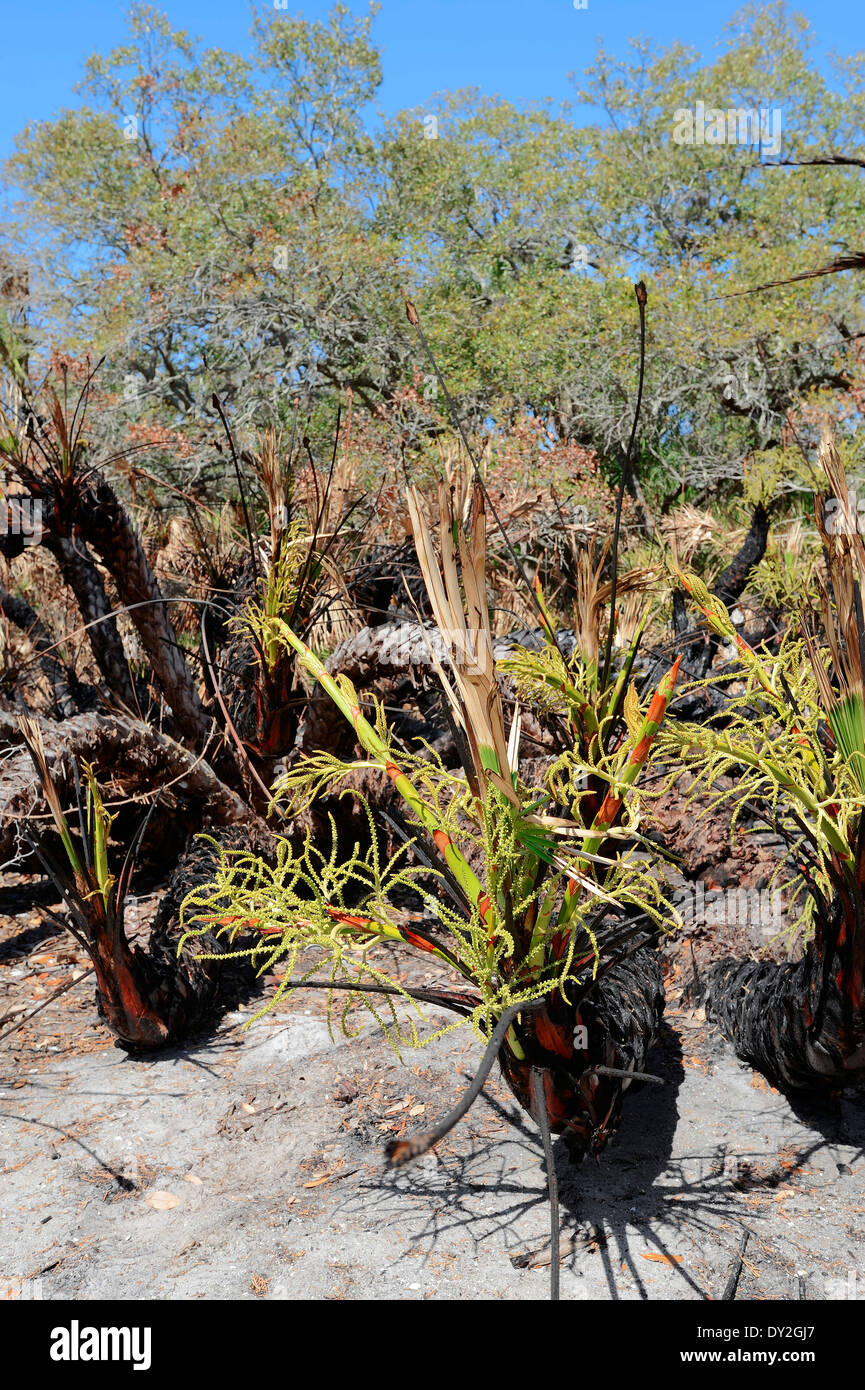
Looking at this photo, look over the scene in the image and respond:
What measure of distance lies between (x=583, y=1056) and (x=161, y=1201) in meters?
1.28

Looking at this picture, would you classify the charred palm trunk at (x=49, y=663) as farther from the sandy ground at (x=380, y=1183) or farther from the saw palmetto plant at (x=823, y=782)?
the saw palmetto plant at (x=823, y=782)

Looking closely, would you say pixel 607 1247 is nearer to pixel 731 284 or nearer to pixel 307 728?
pixel 307 728

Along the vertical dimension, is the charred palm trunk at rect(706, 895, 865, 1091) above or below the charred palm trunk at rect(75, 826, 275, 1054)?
above

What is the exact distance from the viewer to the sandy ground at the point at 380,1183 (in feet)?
7.06

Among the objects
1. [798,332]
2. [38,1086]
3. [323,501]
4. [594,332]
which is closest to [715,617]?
[323,501]

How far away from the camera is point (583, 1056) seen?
232cm

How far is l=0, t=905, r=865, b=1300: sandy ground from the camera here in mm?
2152

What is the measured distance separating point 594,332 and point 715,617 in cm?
1024

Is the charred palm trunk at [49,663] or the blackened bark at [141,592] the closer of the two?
the blackened bark at [141,592]

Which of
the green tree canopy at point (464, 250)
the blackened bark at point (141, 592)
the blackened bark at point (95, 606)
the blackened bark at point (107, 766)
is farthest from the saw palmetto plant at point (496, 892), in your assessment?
the green tree canopy at point (464, 250)

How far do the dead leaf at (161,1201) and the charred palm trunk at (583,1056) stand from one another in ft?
3.43

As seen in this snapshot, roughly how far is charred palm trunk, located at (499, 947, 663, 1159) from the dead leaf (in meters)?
1.04

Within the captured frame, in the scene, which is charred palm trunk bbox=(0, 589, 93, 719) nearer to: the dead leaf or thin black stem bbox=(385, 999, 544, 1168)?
the dead leaf

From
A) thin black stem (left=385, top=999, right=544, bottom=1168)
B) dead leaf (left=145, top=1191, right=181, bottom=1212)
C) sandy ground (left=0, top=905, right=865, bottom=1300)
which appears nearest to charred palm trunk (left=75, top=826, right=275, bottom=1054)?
sandy ground (left=0, top=905, right=865, bottom=1300)
